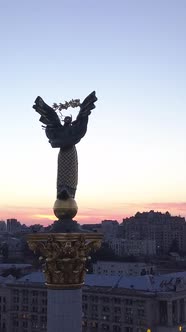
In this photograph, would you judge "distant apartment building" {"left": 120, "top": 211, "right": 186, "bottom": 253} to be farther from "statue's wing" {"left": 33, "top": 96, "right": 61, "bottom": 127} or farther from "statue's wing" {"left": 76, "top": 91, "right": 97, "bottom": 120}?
"statue's wing" {"left": 33, "top": 96, "right": 61, "bottom": 127}

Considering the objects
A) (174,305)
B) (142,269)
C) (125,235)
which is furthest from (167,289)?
(125,235)

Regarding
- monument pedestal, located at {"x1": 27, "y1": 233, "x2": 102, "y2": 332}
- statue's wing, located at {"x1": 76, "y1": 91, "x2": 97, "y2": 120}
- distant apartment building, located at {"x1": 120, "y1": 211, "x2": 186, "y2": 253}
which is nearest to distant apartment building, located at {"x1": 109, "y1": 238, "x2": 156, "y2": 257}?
distant apartment building, located at {"x1": 120, "y1": 211, "x2": 186, "y2": 253}

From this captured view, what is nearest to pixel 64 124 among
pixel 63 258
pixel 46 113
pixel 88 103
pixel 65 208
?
pixel 46 113

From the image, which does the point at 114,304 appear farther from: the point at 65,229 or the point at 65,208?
the point at 65,229

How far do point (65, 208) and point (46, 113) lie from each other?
2.41m

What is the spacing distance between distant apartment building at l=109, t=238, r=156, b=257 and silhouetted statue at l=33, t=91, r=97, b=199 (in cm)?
13310

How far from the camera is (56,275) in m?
10.5

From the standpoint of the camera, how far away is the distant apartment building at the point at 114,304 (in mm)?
50531

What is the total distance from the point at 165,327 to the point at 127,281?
6.32 m

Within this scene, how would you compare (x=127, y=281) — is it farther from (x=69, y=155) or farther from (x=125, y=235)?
(x=125, y=235)

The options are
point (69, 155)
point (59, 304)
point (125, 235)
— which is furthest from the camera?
point (125, 235)

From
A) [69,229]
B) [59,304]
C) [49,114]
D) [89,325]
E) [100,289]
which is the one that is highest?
[49,114]

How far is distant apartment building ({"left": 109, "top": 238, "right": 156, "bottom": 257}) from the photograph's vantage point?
144 m

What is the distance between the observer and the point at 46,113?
1212cm
